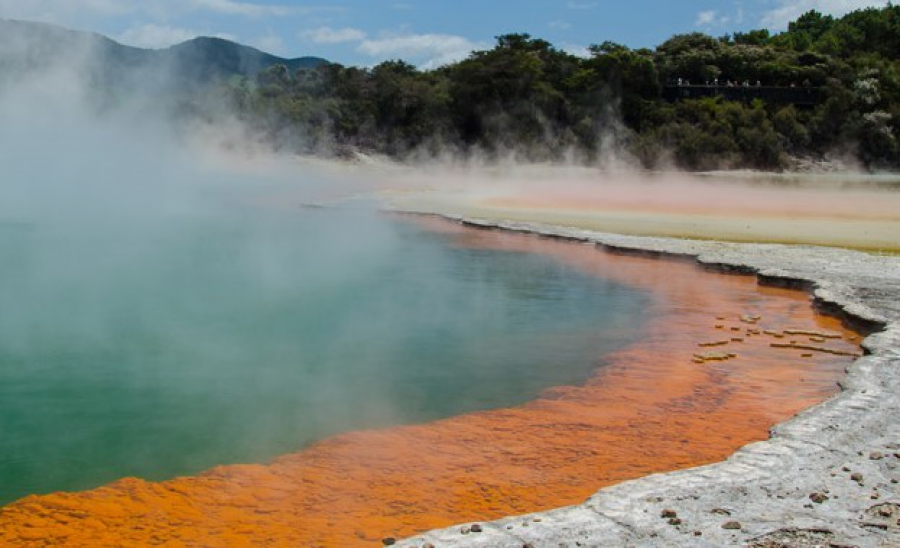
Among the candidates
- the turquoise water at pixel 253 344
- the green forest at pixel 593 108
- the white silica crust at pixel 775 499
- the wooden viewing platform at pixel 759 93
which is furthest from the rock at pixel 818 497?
the wooden viewing platform at pixel 759 93

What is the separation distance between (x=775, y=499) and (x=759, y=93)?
44.2 m

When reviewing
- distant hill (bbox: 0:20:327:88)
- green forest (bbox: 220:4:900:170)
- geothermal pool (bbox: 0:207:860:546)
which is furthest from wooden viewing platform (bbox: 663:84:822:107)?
geothermal pool (bbox: 0:207:860:546)

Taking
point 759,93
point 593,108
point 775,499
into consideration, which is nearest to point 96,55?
point 775,499

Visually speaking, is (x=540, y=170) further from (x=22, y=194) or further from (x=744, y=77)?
(x=22, y=194)

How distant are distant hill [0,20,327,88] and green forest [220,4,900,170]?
10604mm

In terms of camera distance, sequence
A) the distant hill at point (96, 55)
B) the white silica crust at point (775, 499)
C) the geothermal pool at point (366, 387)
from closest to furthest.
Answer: the white silica crust at point (775, 499), the geothermal pool at point (366, 387), the distant hill at point (96, 55)

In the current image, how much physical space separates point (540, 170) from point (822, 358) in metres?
28.9

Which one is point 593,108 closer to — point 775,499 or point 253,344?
point 253,344

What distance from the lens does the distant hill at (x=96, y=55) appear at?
16609mm

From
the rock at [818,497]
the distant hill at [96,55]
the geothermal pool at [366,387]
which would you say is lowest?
the geothermal pool at [366,387]

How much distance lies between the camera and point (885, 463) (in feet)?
12.9

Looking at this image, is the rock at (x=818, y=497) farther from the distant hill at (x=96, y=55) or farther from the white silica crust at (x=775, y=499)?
the distant hill at (x=96, y=55)

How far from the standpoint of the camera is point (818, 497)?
11.7ft

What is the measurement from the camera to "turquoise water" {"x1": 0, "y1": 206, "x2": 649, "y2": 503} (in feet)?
16.3
